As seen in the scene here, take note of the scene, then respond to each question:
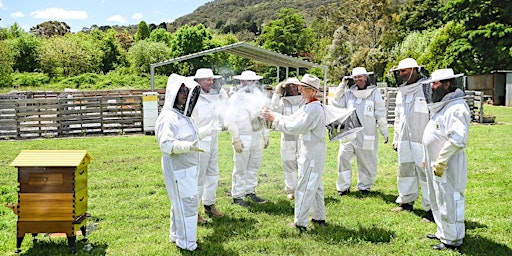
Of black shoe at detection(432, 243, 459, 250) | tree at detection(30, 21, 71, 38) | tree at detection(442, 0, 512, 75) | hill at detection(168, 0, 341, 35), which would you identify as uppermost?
hill at detection(168, 0, 341, 35)

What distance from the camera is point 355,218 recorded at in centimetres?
609

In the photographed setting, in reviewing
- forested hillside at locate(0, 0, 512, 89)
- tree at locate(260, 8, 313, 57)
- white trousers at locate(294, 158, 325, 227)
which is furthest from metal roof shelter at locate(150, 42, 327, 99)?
tree at locate(260, 8, 313, 57)

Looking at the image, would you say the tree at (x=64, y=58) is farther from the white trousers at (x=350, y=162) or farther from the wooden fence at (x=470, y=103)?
the white trousers at (x=350, y=162)

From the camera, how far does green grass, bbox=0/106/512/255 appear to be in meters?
4.97

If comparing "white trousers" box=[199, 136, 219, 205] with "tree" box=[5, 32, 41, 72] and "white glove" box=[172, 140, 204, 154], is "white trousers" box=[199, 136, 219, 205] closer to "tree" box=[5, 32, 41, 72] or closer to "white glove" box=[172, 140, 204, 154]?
"white glove" box=[172, 140, 204, 154]

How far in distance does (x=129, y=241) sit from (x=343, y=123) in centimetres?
312

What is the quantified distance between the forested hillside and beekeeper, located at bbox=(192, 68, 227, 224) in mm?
17342

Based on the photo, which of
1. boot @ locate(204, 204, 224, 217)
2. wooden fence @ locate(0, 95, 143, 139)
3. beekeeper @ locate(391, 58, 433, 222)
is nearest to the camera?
beekeeper @ locate(391, 58, 433, 222)

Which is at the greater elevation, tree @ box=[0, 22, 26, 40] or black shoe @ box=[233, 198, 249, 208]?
tree @ box=[0, 22, 26, 40]

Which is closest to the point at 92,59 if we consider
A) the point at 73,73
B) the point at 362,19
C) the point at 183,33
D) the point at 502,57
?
the point at 73,73

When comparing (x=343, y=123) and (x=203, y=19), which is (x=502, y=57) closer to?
(x=343, y=123)

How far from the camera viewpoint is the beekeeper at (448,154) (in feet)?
15.0

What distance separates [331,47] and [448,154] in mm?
43252

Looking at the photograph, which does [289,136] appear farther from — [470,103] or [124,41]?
[124,41]
